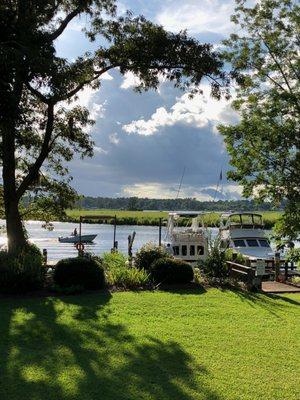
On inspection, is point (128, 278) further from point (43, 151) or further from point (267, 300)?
point (43, 151)

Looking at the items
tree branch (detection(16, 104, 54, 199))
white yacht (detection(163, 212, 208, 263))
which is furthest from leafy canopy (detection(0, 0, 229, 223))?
white yacht (detection(163, 212, 208, 263))

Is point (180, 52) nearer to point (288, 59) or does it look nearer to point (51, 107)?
point (288, 59)

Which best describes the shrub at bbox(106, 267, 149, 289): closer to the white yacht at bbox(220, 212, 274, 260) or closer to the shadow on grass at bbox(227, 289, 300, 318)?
the shadow on grass at bbox(227, 289, 300, 318)

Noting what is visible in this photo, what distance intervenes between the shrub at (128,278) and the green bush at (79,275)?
2.23 ft

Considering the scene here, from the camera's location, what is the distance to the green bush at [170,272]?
Answer: 15.5 metres

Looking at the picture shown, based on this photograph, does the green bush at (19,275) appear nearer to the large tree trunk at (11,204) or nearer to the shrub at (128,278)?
the shrub at (128,278)

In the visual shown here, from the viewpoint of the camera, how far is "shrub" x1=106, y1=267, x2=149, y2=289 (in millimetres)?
14844

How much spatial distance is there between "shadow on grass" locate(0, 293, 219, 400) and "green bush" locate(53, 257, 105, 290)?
311cm

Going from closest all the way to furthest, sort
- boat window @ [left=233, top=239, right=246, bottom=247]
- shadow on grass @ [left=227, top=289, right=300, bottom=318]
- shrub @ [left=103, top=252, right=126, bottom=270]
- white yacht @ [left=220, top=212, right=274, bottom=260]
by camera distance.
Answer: shadow on grass @ [left=227, top=289, right=300, bottom=318], shrub @ [left=103, top=252, right=126, bottom=270], white yacht @ [left=220, top=212, right=274, bottom=260], boat window @ [left=233, top=239, right=246, bottom=247]

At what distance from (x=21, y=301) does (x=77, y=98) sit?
10.8 meters

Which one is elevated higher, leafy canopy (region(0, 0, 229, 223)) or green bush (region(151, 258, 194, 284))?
leafy canopy (region(0, 0, 229, 223))

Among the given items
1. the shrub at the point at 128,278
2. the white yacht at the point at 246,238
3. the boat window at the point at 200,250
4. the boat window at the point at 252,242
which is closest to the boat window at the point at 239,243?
the white yacht at the point at 246,238

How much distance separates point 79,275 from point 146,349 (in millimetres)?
5973

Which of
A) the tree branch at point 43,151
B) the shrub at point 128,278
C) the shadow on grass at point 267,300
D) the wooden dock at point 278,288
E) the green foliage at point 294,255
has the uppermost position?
the tree branch at point 43,151
